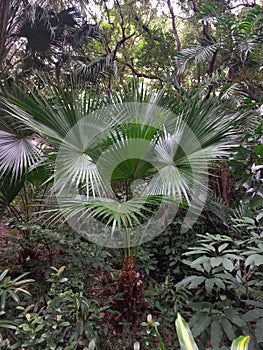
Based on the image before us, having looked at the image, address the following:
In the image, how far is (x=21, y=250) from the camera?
6.45 ft

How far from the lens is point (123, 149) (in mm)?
1396

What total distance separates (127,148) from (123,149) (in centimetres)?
2

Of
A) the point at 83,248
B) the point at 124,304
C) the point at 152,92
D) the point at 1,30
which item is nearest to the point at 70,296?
the point at 124,304

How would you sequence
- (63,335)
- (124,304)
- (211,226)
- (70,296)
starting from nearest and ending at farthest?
1. (63,335)
2. (70,296)
3. (124,304)
4. (211,226)

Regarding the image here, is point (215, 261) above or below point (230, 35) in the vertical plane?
below

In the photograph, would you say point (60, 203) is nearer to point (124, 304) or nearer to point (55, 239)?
point (55, 239)

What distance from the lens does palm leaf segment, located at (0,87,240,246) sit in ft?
4.37

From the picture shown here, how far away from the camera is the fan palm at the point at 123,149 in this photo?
1.34 metres

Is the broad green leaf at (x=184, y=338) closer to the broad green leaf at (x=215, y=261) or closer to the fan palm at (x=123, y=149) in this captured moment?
the broad green leaf at (x=215, y=261)

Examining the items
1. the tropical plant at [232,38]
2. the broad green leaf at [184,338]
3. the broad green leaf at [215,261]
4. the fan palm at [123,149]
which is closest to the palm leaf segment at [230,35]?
the tropical plant at [232,38]

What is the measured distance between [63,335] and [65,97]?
1.25 meters

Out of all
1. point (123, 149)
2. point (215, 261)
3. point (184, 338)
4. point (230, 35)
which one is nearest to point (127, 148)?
point (123, 149)

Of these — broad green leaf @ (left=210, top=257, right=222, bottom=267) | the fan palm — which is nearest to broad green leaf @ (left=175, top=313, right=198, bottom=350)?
broad green leaf @ (left=210, top=257, right=222, bottom=267)

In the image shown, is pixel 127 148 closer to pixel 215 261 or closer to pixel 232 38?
pixel 215 261
